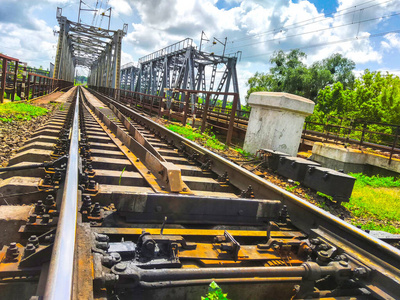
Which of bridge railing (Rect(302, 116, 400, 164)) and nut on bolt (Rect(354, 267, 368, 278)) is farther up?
bridge railing (Rect(302, 116, 400, 164))

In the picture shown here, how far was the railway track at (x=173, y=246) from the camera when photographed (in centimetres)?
140

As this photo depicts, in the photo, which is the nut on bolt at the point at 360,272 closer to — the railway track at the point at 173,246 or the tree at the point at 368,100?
the railway track at the point at 173,246

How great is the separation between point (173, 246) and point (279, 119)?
4.48 meters

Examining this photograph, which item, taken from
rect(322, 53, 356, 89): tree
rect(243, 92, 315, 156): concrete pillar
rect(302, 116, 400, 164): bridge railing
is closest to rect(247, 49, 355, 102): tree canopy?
rect(322, 53, 356, 89): tree

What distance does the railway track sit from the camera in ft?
4.59

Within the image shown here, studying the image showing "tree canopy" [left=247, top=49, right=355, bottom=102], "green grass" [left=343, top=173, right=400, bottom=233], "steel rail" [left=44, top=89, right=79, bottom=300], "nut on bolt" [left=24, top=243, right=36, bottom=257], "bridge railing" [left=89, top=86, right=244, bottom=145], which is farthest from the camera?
"tree canopy" [left=247, top=49, right=355, bottom=102]

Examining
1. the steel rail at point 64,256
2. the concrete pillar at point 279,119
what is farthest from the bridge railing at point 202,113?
the steel rail at point 64,256

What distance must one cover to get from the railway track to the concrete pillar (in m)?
2.76

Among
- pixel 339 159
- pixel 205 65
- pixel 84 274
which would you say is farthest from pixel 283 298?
pixel 205 65

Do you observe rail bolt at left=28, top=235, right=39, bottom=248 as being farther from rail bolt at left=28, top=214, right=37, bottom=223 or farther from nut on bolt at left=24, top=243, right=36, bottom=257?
rail bolt at left=28, top=214, right=37, bottom=223

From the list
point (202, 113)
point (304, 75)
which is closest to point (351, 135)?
point (202, 113)

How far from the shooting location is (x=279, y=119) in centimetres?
573

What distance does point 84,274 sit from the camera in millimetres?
1303

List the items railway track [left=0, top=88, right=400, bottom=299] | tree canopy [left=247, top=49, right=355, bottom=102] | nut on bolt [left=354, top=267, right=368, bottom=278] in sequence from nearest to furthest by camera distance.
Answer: railway track [left=0, top=88, right=400, bottom=299] < nut on bolt [left=354, top=267, right=368, bottom=278] < tree canopy [left=247, top=49, right=355, bottom=102]
